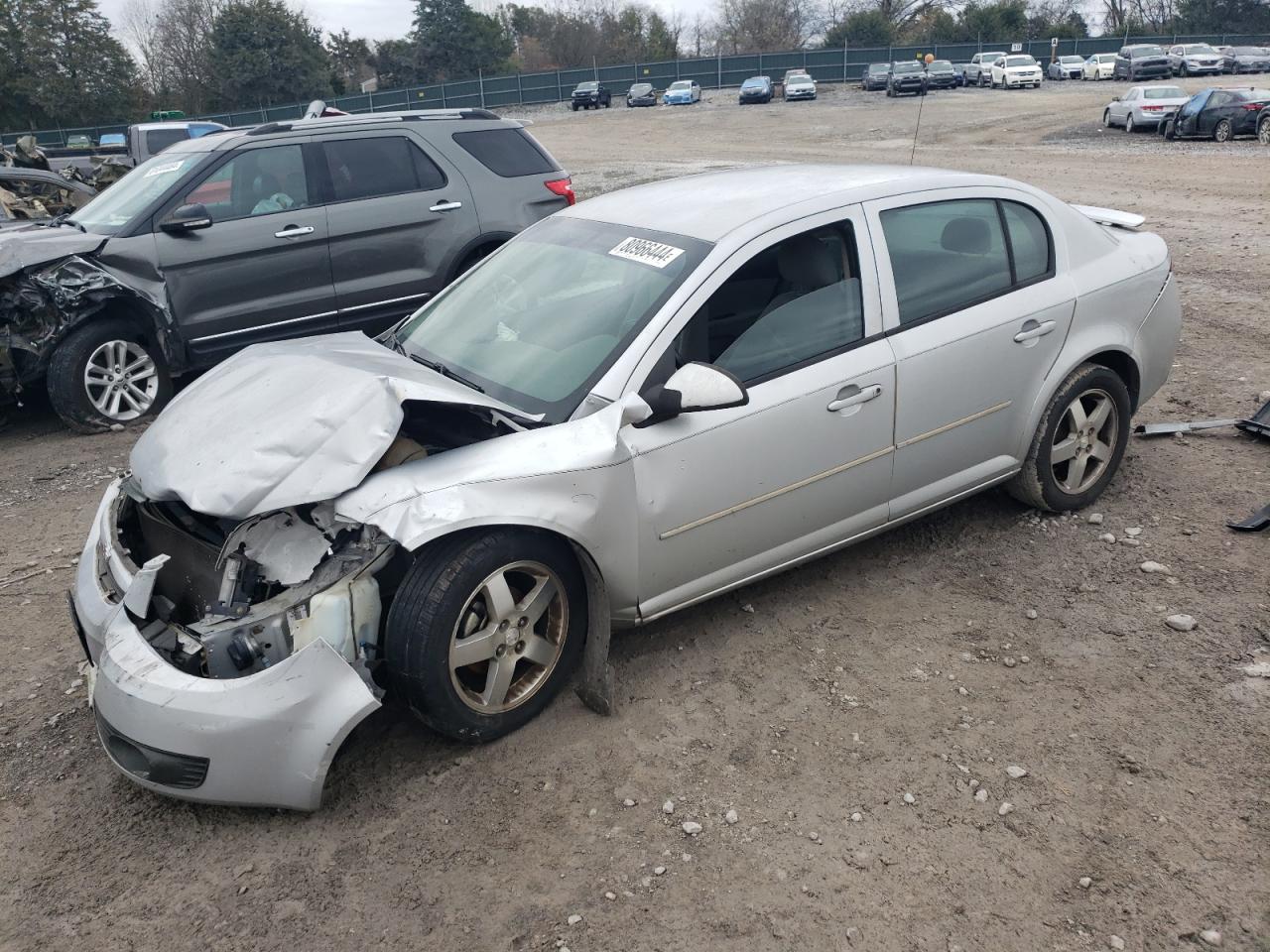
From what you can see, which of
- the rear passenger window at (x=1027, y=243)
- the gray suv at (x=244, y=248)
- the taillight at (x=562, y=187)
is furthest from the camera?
the taillight at (x=562, y=187)

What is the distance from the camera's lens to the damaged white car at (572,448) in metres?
3.06

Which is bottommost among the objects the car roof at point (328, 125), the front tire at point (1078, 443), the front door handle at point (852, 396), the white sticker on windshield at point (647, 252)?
the front tire at point (1078, 443)

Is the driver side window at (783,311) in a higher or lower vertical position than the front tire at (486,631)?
higher

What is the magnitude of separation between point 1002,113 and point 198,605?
35829 millimetres

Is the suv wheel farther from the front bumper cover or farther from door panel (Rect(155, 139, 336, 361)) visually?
the front bumper cover

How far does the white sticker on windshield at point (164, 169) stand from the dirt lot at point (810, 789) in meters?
3.48

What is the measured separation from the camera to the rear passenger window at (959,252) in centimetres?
412

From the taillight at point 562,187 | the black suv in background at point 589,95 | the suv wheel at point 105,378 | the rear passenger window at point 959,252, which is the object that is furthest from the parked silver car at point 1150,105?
the black suv in background at point 589,95

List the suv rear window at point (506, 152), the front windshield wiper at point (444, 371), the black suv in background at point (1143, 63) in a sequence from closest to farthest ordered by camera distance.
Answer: the front windshield wiper at point (444, 371), the suv rear window at point (506, 152), the black suv in background at point (1143, 63)

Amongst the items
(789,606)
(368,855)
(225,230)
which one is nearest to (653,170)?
(225,230)

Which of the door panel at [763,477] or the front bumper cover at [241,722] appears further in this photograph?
the door panel at [763,477]

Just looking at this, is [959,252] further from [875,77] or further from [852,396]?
[875,77]

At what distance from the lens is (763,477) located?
3.72 meters

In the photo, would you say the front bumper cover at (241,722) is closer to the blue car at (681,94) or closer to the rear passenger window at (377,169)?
the rear passenger window at (377,169)
